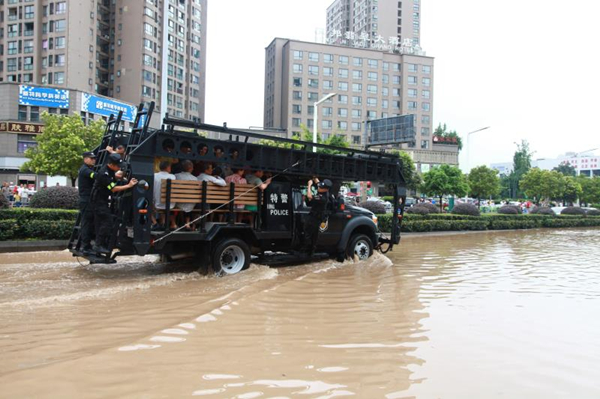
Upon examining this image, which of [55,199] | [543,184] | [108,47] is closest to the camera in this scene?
[55,199]

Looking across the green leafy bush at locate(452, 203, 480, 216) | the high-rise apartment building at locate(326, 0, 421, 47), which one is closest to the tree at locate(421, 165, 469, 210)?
the green leafy bush at locate(452, 203, 480, 216)

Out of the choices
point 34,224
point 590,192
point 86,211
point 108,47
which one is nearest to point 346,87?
point 108,47

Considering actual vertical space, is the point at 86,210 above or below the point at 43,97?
below

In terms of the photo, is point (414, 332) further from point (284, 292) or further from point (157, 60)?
point (157, 60)

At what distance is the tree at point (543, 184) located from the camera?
50.7 meters

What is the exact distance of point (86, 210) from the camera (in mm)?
8359

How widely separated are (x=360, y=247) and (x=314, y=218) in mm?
1854

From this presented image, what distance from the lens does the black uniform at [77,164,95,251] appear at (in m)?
8.39

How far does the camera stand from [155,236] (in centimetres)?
834

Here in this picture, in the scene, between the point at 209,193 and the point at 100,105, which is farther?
the point at 100,105

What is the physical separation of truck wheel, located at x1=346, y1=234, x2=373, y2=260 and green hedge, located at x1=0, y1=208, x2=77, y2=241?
7.71m

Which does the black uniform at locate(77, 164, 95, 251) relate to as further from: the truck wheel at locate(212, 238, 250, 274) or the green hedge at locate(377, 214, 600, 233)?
the green hedge at locate(377, 214, 600, 233)

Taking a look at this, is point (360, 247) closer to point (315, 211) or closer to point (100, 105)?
point (315, 211)

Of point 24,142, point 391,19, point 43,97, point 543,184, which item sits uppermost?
point 391,19
